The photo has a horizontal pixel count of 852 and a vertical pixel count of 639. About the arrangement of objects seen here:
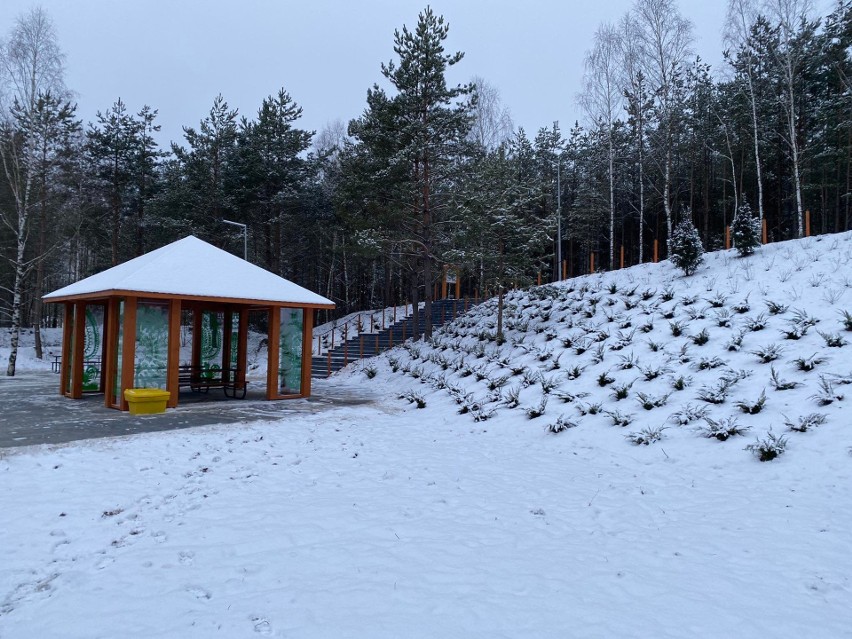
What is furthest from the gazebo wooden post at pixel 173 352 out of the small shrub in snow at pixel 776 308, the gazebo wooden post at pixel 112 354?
the small shrub in snow at pixel 776 308

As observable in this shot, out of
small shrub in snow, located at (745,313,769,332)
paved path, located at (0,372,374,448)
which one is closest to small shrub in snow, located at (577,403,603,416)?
small shrub in snow, located at (745,313,769,332)

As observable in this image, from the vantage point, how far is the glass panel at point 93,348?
12.9 metres

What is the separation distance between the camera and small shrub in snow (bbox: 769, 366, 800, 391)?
7059mm

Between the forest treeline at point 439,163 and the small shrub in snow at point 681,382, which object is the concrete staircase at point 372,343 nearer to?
the forest treeline at point 439,163

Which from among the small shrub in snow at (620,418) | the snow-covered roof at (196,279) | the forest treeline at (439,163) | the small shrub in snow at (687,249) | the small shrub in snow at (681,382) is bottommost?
the small shrub in snow at (620,418)

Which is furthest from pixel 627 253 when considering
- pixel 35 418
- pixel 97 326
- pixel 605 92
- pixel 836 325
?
pixel 35 418

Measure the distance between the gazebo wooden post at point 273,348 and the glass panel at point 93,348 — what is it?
15.9 feet

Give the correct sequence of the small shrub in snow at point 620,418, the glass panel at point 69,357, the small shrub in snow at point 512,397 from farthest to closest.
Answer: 1. the glass panel at point 69,357
2. the small shrub in snow at point 512,397
3. the small shrub in snow at point 620,418

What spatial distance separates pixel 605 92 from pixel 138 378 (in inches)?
845

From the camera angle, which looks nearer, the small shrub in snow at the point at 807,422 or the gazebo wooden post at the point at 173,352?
the small shrub in snow at the point at 807,422

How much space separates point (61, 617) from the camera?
2.85 metres

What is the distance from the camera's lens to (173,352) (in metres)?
10.4

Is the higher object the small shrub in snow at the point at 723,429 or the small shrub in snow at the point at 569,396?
the small shrub in snow at the point at 569,396

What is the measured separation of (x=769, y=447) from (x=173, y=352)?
10.6 m
